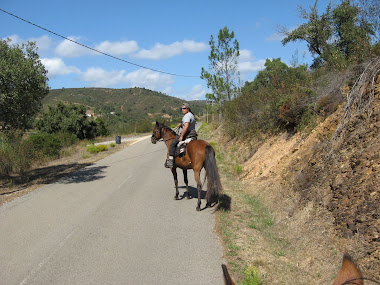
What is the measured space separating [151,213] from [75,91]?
125m

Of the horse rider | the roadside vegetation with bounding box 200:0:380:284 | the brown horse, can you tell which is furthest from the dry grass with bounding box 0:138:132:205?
the roadside vegetation with bounding box 200:0:380:284

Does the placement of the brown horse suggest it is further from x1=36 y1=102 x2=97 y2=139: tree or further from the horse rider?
x1=36 y1=102 x2=97 y2=139: tree

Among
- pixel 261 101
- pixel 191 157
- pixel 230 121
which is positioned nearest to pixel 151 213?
pixel 191 157

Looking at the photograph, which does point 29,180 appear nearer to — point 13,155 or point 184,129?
point 13,155

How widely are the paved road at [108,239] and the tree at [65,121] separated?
29145mm

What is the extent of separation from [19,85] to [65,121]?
28.2 m

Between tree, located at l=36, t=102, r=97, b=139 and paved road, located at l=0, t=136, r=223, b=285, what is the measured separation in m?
29.1

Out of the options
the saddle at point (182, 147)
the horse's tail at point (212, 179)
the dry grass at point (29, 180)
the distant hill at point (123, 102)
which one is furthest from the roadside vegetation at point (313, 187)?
the distant hill at point (123, 102)

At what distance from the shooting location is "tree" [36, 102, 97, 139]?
38.0 m

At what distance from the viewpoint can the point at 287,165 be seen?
9.05 metres

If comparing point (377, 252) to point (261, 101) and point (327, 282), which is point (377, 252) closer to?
point (327, 282)

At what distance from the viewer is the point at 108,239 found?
641 cm

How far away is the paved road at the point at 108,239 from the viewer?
4965mm

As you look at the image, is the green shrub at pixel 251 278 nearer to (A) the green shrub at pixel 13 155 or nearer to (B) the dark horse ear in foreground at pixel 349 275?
(B) the dark horse ear in foreground at pixel 349 275
